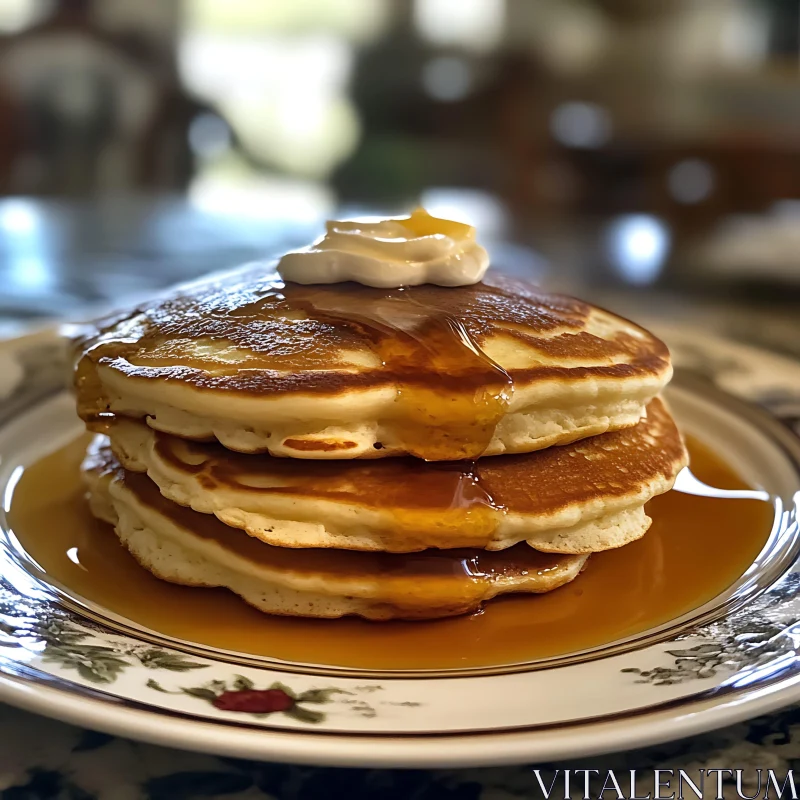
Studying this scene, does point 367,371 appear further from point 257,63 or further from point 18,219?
point 257,63

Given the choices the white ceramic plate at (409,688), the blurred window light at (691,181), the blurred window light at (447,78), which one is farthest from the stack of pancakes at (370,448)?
the blurred window light at (447,78)

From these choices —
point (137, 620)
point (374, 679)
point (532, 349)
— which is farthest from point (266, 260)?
point (374, 679)

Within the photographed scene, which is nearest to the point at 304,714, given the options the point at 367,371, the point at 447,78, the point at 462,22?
the point at 367,371

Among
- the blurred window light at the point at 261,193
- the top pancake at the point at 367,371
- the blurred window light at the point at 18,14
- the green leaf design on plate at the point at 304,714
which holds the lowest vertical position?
the blurred window light at the point at 261,193

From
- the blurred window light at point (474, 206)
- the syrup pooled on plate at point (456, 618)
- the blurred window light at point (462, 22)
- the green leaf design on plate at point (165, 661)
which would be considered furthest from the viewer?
the blurred window light at point (462, 22)

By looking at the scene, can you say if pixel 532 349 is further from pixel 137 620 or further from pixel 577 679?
pixel 137 620

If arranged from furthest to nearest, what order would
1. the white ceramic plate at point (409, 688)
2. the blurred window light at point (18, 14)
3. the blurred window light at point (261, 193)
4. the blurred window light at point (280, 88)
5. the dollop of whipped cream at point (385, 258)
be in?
the blurred window light at point (280, 88), the blurred window light at point (18, 14), the blurred window light at point (261, 193), the dollop of whipped cream at point (385, 258), the white ceramic plate at point (409, 688)

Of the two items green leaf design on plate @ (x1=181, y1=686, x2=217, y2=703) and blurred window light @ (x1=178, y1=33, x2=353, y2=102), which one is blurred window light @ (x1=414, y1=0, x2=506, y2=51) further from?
green leaf design on plate @ (x1=181, y1=686, x2=217, y2=703)

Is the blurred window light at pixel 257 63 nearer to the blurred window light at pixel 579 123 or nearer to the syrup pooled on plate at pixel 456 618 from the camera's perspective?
the blurred window light at pixel 579 123
